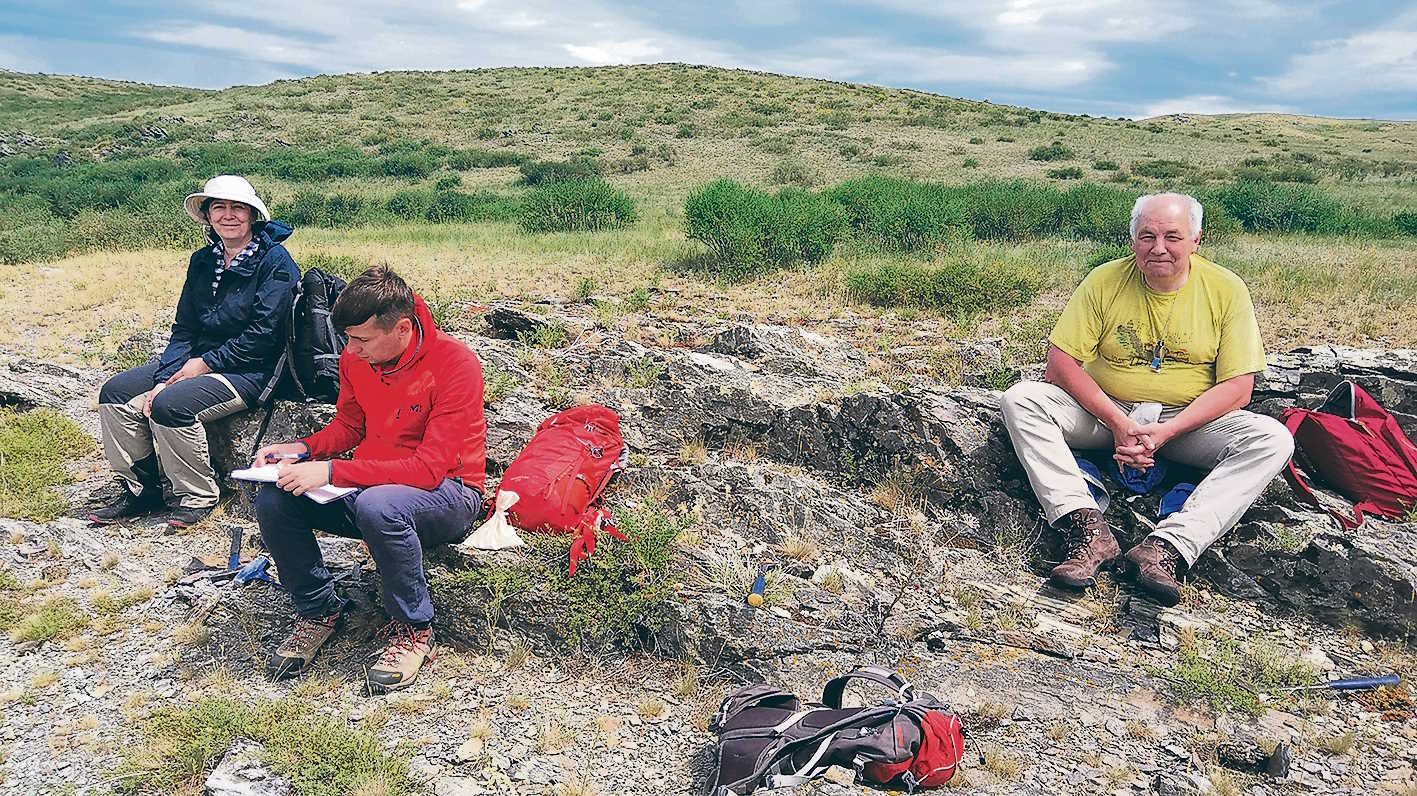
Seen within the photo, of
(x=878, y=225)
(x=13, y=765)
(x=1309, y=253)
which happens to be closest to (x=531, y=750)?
(x=13, y=765)

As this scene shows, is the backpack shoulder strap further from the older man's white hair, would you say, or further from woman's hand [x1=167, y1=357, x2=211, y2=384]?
woman's hand [x1=167, y1=357, x2=211, y2=384]

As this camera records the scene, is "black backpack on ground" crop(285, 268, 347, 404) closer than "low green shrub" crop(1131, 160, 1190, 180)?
Yes

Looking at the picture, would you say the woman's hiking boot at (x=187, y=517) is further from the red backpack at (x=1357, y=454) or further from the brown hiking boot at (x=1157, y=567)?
the red backpack at (x=1357, y=454)

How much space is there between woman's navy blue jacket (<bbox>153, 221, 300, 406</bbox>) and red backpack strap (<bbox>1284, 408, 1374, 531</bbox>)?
→ 212 inches

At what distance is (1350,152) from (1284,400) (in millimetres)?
37135

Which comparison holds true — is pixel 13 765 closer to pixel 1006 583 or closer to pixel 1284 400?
pixel 1006 583

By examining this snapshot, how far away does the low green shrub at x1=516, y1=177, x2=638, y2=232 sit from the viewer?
14625 mm

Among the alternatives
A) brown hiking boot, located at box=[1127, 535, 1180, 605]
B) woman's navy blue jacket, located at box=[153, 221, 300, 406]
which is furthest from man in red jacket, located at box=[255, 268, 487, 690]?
brown hiking boot, located at box=[1127, 535, 1180, 605]

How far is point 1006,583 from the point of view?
427 cm

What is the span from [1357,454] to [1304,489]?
401mm

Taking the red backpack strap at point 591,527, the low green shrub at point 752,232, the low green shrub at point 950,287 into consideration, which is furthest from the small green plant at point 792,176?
the red backpack strap at point 591,527

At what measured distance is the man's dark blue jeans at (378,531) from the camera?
349cm

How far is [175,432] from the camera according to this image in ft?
15.9

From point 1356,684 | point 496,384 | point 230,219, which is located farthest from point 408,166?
point 1356,684
